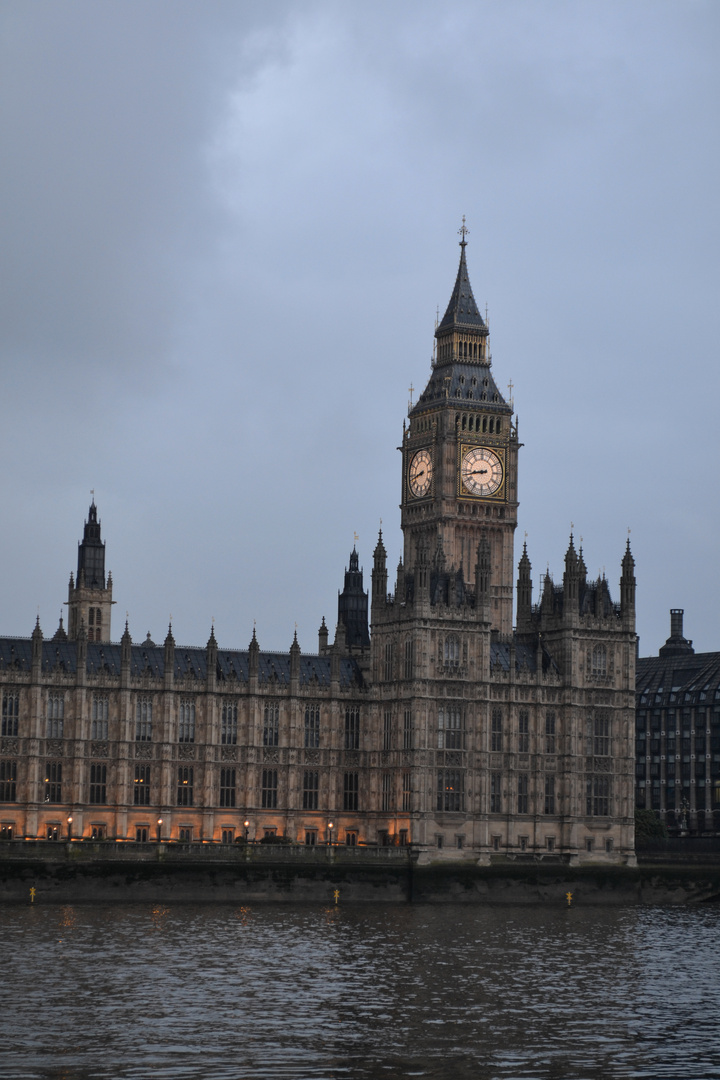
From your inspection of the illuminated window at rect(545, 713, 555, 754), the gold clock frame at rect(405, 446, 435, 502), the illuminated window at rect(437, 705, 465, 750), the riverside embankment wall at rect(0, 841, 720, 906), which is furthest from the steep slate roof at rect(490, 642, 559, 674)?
the gold clock frame at rect(405, 446, 435, 502)

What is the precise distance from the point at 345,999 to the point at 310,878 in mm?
57801

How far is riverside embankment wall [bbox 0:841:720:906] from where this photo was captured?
12544 cm

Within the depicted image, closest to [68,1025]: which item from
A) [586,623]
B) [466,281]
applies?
[586,623]

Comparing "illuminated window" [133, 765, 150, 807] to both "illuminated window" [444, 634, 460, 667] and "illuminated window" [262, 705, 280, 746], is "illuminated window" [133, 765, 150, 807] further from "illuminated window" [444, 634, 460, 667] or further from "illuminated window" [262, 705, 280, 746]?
"illuminated window" [444, 634, 460, 667]

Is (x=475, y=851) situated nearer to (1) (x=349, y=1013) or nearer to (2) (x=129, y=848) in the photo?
(2) (x=129, y=848)

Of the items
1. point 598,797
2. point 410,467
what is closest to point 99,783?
point 598,797

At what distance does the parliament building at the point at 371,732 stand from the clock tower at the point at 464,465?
19481 millimetres

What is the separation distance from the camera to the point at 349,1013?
7325cm

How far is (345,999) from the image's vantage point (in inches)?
3036

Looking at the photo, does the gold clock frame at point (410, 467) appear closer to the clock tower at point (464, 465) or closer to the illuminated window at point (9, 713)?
the clock tower at point (464, 465)

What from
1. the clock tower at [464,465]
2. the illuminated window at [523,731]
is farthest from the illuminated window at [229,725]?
the clock tower at [464,465]

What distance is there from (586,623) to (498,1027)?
9219 cm

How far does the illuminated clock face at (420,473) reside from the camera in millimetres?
187500

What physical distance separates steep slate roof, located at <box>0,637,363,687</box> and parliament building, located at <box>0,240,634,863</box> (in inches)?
6.4
